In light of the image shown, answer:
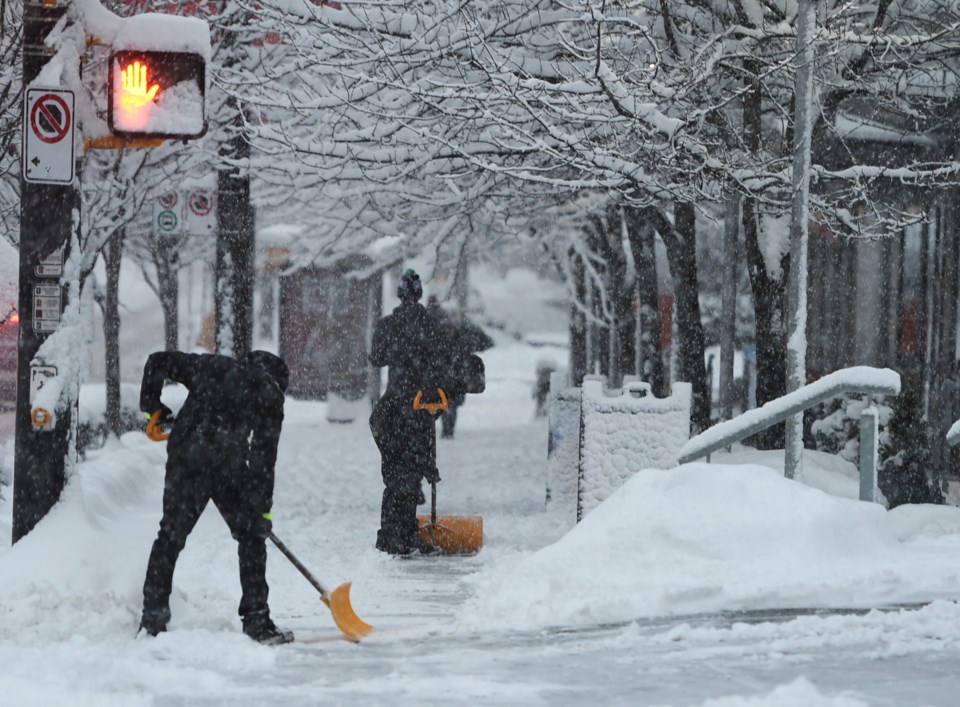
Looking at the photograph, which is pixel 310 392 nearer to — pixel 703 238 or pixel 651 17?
pixel 703 238

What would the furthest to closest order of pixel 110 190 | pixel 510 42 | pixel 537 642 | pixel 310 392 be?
pixel 310 392 → pixel 510 42 → pixel 110 190 → pixel 537 642

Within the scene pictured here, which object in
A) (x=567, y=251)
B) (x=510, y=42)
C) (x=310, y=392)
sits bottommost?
(x=310, y=392)

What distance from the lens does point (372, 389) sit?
88.7ft

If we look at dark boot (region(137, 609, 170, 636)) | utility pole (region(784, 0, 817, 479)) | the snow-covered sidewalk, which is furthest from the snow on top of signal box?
utility pole (region(784, 0, 817, 479))

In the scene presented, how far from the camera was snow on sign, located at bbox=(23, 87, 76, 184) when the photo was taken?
24.7 feet

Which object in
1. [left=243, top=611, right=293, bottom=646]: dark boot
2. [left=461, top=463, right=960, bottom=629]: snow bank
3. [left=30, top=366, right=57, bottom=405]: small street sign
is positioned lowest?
[left=243, top=611, right=293, bottom=646]: dark boot

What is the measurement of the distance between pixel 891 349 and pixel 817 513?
1121 centimetres

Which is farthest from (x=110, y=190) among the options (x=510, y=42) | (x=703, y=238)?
(x=703, y=238)

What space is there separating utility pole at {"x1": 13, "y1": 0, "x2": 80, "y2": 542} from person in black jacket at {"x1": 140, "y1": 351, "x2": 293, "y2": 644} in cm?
86

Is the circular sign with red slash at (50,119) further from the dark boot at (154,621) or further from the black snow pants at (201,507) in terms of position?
the dark boot at (154,621)

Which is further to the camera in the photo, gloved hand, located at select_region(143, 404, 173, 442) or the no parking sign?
the no parking sign

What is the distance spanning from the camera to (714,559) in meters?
7.64

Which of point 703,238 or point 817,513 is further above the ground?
point 703,238

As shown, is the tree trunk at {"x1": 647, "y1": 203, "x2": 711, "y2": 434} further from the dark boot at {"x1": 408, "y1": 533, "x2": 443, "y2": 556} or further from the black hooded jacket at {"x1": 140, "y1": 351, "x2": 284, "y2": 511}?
the black hooded jacket at {"x1": 140, "y1": 351, "x2": 284, "y2": 511}
